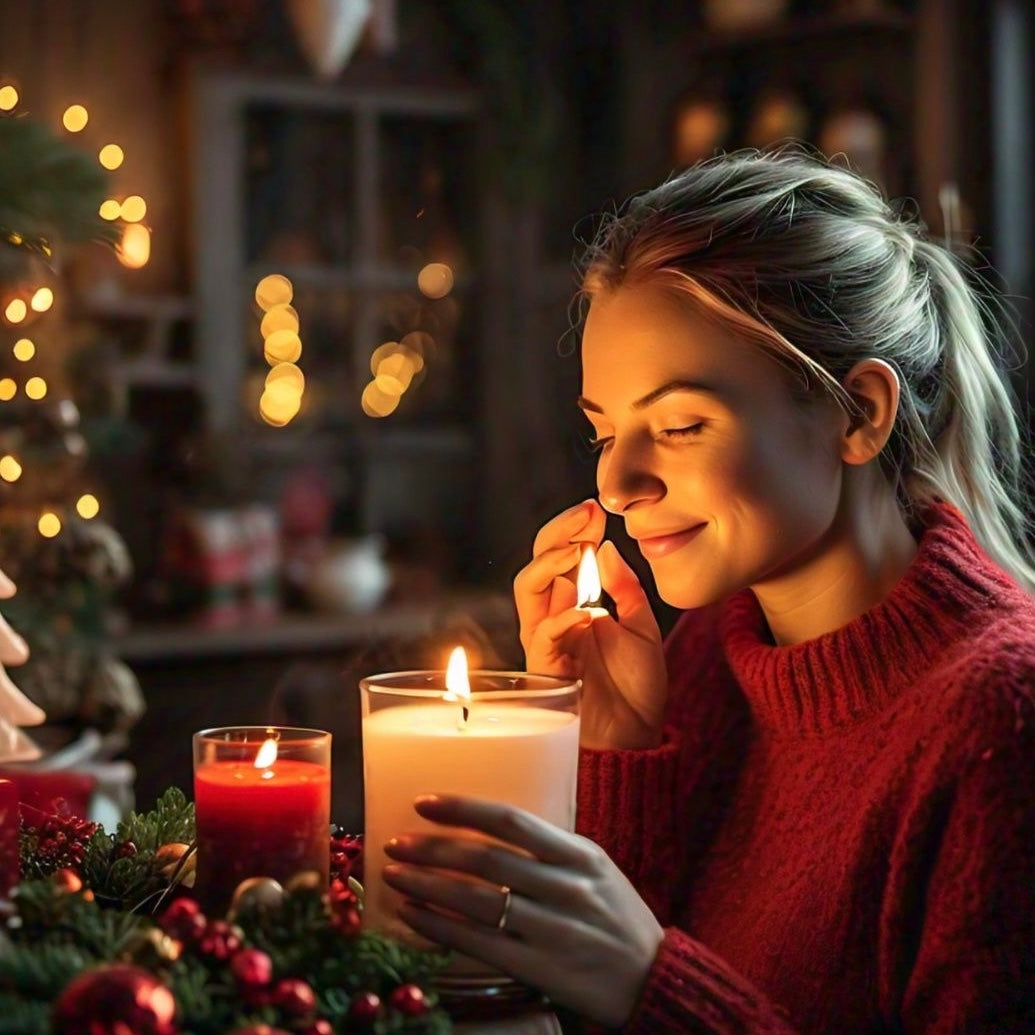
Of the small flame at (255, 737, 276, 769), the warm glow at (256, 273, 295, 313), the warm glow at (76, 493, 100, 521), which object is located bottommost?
the warm glow at (76, 493, 100, 521)

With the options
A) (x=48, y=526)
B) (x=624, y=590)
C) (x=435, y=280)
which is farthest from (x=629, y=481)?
(x=435, y=280)

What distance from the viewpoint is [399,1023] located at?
65 centimetres

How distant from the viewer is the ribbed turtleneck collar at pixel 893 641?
1.04 m

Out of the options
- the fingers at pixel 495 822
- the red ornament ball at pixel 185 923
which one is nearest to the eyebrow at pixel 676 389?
the fingers at pixel 495 822

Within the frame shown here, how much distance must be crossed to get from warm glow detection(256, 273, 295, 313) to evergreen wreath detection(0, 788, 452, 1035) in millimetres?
3025

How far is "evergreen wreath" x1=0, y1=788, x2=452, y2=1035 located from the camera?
0.59m

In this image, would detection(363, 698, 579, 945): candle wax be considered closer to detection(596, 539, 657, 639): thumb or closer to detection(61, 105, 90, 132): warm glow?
detection(596, 539, 657, 639): thumb

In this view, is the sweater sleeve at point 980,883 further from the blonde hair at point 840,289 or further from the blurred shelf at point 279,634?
the blurred shelf at point 279,634

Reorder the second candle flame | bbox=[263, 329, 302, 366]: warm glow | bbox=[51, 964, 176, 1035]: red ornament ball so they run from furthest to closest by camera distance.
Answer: bbox=[263, 329, 302, 366]: warm glow
the second candle flame
bbox=[51, 964, 176, 1035]: red ornament ball

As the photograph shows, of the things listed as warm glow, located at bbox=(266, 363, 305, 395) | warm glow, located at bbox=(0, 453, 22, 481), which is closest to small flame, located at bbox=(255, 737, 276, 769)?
warm glow, located at bbox=(0, 453, 22, 481)

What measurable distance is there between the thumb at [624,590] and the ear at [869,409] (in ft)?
0.62

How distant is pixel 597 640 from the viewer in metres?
1.14

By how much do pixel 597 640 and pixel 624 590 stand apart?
44mm

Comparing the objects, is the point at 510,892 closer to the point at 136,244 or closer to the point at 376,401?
the point at 136,244
